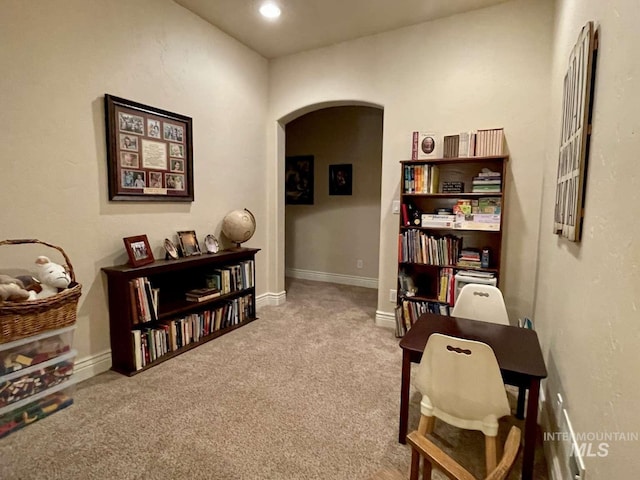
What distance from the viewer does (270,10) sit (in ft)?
9.75

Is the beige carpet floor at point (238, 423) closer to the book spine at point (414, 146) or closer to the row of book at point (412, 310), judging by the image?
the row of book at point (412, 310)

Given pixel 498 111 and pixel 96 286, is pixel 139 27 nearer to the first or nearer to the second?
pixel 96 286

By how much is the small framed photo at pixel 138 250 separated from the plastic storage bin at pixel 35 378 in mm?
716

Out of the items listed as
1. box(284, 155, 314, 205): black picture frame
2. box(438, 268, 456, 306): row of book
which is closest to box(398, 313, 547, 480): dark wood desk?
box(438, 268, 456, 306): row of book

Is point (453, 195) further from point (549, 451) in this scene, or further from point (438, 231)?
point (549, 451)

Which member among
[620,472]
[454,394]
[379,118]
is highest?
[379,118]

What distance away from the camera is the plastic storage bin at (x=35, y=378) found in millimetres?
1782

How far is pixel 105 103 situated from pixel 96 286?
4.36ft

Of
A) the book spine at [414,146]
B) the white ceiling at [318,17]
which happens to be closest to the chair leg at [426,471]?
the book spine at [414,146]

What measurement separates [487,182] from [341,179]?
2610mm

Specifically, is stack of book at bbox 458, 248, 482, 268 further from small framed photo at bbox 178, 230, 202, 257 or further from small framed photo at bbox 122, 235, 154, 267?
small framed photo at bbox 122, 235, 154, 267

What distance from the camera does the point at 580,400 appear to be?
1.20 meters

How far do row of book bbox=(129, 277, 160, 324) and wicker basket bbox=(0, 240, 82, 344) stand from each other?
0.38m

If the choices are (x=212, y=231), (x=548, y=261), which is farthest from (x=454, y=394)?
(x=212, y=231)
